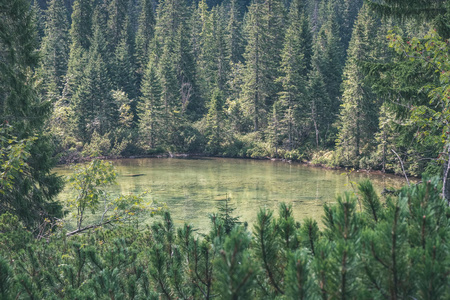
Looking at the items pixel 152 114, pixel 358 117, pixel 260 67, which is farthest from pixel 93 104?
pixel 358 117

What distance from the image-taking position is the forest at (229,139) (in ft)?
5.85

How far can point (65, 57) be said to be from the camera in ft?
162

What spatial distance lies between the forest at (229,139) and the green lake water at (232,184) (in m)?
2.80

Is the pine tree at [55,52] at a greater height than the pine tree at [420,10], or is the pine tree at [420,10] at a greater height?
the pine tree at [55,52]

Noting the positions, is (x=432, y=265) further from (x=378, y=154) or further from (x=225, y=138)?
(x=225, y=138)

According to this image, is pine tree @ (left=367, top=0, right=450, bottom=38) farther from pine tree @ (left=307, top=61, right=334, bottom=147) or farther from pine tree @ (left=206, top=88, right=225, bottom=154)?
pine tree @ (left=206, top=88, right=225, bottom=154)

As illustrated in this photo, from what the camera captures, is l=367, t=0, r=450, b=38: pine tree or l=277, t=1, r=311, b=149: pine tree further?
l=277, t=1, r=311, b=149: pine tree

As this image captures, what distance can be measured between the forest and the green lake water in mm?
2802

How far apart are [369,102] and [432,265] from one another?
103 ft

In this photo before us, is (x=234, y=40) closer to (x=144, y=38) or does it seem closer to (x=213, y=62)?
(x=213, y=62)

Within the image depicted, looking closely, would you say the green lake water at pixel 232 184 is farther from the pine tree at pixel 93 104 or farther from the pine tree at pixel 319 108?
the pine tree at pixel 93 104

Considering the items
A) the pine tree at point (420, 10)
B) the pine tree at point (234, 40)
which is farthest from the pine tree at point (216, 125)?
the pine tree at point (420, 10)

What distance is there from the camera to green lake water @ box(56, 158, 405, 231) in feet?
57.3

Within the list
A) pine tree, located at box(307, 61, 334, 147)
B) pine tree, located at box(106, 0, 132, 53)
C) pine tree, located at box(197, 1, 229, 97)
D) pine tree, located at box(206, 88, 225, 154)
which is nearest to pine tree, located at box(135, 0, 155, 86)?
pine tree, located at box(106, 0, 132, 53)
